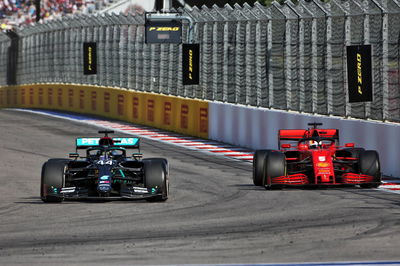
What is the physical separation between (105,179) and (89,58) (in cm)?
2630

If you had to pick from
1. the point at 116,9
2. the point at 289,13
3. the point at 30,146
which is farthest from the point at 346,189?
the point at 116,9

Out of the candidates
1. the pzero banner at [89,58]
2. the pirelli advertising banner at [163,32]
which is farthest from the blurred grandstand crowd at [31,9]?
the pirelli advertising banner at [163,32]

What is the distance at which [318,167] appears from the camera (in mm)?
16375

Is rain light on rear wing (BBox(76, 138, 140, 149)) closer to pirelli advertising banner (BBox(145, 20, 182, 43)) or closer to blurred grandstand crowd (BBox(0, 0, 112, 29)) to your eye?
pirelli advertising banner (BBox(145, 20, 182, 43))

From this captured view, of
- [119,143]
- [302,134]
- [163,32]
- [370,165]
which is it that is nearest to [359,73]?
[302,134]

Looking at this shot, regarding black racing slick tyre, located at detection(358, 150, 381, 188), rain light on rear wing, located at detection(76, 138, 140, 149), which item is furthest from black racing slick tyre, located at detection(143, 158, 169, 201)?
black racing slick tyre, located at detection(358, 150, 381, 188)

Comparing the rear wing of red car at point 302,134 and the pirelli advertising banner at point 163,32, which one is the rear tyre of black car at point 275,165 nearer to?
the rear wing of red car at point 302,134

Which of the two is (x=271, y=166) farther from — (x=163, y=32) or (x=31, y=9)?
(x=31, y=9)

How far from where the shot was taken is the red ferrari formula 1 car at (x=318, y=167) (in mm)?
16391

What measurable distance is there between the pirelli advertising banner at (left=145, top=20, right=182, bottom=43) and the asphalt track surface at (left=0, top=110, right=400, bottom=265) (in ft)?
43.1

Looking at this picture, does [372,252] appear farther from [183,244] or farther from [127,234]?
[127,234]

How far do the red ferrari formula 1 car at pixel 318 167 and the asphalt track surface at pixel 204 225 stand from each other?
0.18 m

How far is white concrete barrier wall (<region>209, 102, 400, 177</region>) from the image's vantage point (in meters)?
19.4

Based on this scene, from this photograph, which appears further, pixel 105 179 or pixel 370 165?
pixel 370 165
